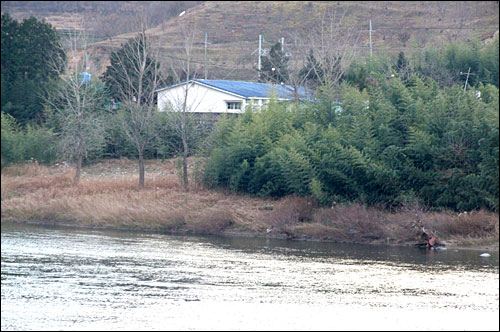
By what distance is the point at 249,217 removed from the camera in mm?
18391

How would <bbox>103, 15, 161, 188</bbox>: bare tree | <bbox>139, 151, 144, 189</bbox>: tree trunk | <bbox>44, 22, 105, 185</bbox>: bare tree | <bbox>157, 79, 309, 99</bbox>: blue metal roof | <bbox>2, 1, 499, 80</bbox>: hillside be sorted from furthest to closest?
<bbox>2, 1, 499, 80</bbox>: hillside, <bbox>157, 79, 309, 99</bbox>: blue metal roof, <bbox>103, 15, 161, 188</bbox>: bare tree, <bbox>139, 151, 144, 189</bbox>: tree trunk, <bbox>44, 22, 105, 185</bbox>: bare tree

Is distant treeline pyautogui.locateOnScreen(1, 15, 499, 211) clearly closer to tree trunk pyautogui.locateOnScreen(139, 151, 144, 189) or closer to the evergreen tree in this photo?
tree trunk pyautogui.locateOnScreen(139, 151, 144, 189)

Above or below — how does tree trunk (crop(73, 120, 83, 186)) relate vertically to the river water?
above

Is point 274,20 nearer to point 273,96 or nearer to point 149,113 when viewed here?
point 273,96

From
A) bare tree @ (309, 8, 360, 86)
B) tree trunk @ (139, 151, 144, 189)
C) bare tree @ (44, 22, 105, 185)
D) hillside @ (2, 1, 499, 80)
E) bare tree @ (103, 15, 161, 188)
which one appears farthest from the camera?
hillside @ (2, 1, 499, 80)

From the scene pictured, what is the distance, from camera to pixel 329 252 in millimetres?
15227

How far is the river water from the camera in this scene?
318 inches

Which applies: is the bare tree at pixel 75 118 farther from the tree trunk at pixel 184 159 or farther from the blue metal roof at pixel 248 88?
the blue metal roof at pixel 248 88

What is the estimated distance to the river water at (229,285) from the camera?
318 inches

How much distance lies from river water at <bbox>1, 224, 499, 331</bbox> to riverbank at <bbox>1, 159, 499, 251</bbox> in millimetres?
669

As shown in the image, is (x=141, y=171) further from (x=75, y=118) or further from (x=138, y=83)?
(x=75, y=118)

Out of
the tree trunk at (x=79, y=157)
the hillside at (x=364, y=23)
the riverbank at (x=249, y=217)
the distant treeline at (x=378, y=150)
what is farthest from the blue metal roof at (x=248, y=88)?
the tree trunk at (x=79, y=157)

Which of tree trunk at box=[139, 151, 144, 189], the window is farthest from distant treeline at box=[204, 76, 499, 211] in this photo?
the window

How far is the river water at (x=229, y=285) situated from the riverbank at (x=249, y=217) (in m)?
0.67
